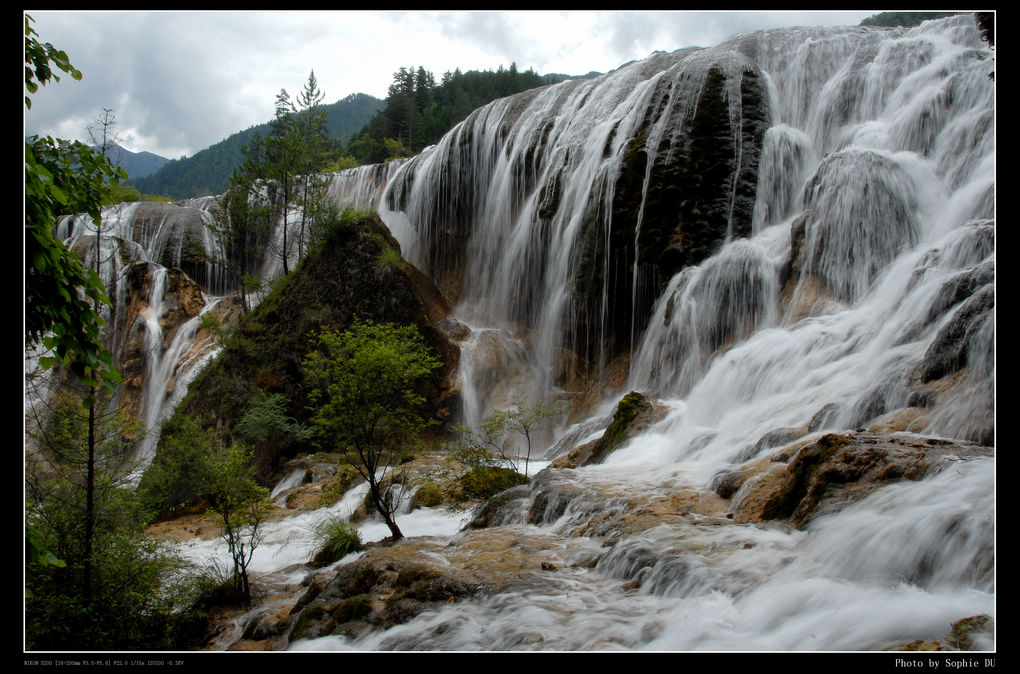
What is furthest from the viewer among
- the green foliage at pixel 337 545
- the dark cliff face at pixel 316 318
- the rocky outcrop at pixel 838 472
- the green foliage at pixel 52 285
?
the dark cliff face at pixel 316 318

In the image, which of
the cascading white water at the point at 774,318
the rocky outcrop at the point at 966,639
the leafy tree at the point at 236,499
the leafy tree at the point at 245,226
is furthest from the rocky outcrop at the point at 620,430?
the leafy tree at the point at 245,226

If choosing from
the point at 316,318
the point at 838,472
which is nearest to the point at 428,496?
the point at 838,472

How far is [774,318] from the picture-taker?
48.5 ft

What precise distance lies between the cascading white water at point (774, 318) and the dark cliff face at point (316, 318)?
262cm

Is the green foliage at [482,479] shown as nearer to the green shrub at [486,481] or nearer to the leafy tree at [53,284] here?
the green shrub at [486,481]

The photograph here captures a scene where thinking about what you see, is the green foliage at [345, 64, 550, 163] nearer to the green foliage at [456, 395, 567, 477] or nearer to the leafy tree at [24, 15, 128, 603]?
the green foliage at [456, 395, 567, 477]

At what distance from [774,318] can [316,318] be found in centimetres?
1517

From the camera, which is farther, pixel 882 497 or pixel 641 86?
pixel 641 86

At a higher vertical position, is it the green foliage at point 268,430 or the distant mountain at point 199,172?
the distant mountain at point 199,172

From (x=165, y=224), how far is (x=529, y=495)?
33.5 metres

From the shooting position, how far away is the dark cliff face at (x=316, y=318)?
2044 cm
